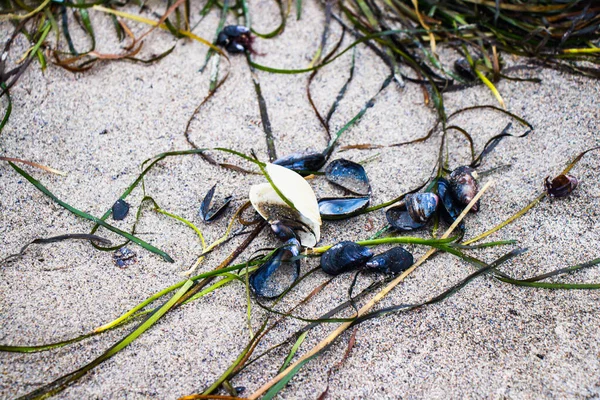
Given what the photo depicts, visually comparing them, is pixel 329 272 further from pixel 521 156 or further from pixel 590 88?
pixel 590 88

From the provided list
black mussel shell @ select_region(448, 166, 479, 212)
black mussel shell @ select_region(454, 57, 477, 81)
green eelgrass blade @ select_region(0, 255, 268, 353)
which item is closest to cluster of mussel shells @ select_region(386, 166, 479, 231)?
black mussel shell @ select_region(448, 166, 479, 212)

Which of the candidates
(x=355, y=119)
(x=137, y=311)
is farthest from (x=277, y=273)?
(x=355, y=119)

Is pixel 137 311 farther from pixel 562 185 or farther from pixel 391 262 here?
pixel 562 185

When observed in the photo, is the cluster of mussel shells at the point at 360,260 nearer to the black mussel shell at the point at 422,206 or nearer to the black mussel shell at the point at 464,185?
the black mussel shell at the point at 422,206

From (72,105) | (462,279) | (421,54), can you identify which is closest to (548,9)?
(421,54)

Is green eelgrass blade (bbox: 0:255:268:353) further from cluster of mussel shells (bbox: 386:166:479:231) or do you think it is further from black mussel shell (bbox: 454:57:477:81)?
black mussel shell (bbox: 454:57:477:81)

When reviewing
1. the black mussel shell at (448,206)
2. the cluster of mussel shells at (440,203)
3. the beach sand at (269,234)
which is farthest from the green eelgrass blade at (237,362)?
the black mussel shell at (448,206)
